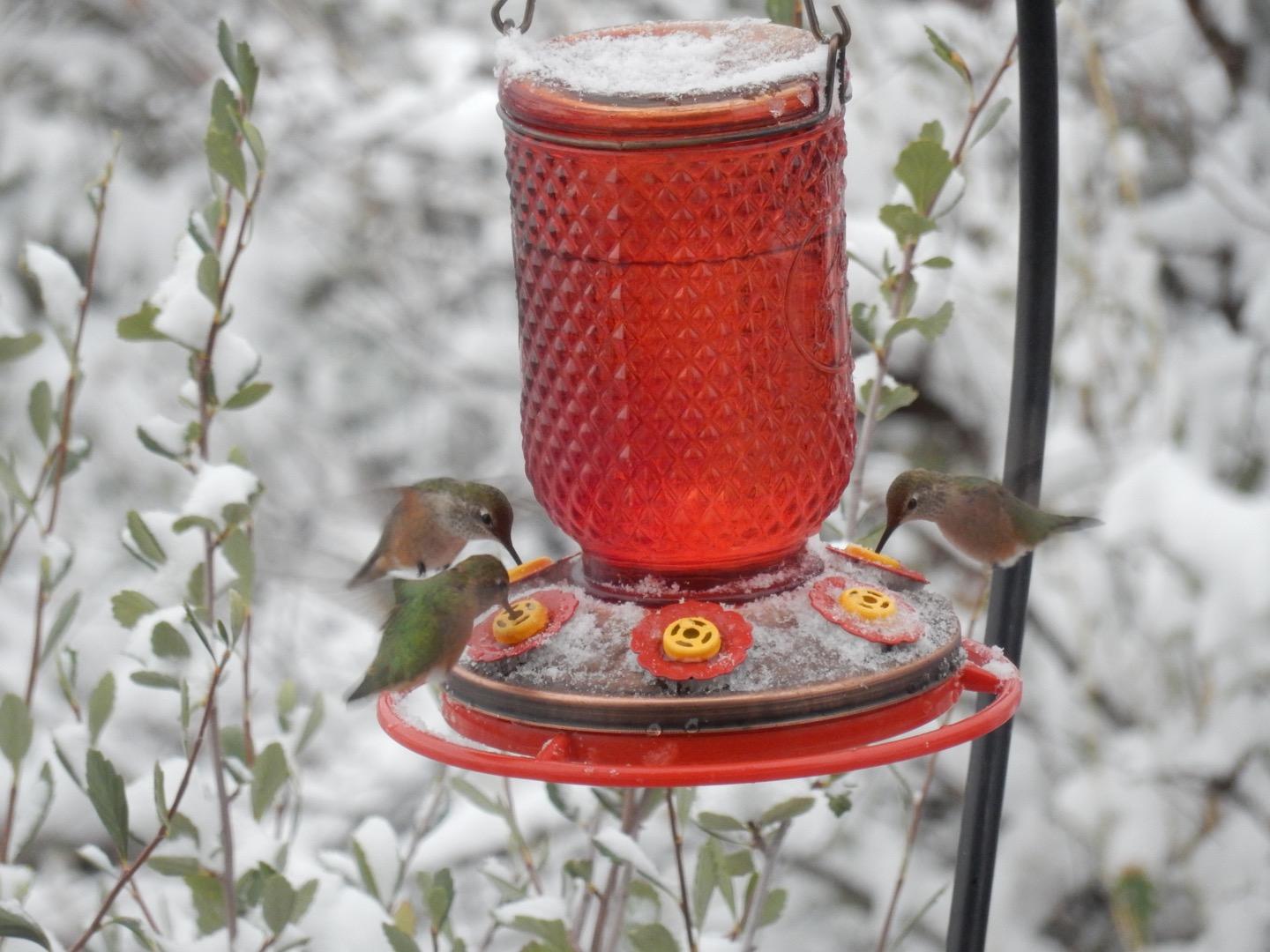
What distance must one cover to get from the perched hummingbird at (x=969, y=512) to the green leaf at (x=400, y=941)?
56 centimetres

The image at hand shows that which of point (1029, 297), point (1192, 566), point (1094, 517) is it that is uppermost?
point (1029, 297)

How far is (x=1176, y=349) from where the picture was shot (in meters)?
3.58

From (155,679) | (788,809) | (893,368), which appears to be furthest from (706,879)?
(893,368)

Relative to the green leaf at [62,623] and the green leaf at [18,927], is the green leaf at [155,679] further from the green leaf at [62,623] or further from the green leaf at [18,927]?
the green leaf at [18,927]

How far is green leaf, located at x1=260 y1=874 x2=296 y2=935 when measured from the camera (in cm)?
141

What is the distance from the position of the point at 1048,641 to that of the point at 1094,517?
2.02 metres

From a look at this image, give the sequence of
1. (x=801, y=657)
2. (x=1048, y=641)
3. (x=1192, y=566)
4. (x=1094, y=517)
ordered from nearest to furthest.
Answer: (x=801, y=657), (x=1094, y=517), (x=1192, y=566), (x=1048, y=641)

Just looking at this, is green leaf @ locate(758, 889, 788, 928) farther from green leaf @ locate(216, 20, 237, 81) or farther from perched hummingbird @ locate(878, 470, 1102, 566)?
green leaf @ locate(216, 20, 237, 81)

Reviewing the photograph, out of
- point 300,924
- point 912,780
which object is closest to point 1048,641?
point 912,780

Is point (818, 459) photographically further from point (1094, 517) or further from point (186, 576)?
point (186, 576)

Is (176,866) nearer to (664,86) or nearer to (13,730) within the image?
(13,730)

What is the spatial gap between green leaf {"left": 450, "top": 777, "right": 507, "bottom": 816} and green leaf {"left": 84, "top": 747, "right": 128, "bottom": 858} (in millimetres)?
505

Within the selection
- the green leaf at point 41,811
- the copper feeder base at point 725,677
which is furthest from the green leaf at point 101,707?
the copper feeder base at point 725,677

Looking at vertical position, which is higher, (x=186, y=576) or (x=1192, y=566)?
(x=186, y=576)
